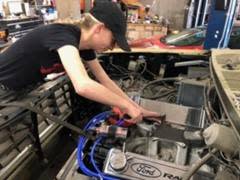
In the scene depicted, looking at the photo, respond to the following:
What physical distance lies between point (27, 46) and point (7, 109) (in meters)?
0.36

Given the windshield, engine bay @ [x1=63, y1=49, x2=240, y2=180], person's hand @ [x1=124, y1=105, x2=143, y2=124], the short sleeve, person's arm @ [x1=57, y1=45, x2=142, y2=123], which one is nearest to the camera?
engine bay @ [x1=63, y1=49, x2=240, y2=180]

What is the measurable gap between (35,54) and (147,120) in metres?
0.70

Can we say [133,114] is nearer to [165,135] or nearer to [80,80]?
[165,135]

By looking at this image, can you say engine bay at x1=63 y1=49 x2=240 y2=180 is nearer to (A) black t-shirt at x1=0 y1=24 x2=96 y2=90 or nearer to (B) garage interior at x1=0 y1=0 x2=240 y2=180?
(B) garage interior at x1=0 y1=0 x2=240 y2=180

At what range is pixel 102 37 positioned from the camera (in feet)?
3.95

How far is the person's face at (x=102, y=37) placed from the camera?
46.1 inches

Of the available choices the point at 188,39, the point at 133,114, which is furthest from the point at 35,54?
the point at 188,39

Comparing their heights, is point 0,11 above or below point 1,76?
above

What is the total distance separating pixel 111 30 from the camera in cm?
117

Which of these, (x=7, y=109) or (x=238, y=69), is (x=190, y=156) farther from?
(x=7, y=109)

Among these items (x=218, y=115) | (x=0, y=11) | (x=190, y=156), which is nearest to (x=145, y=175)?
(x=190, y=156)

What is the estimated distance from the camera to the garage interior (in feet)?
2.90

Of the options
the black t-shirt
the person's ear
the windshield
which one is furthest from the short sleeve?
the windshield

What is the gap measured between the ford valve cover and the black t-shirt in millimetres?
564
